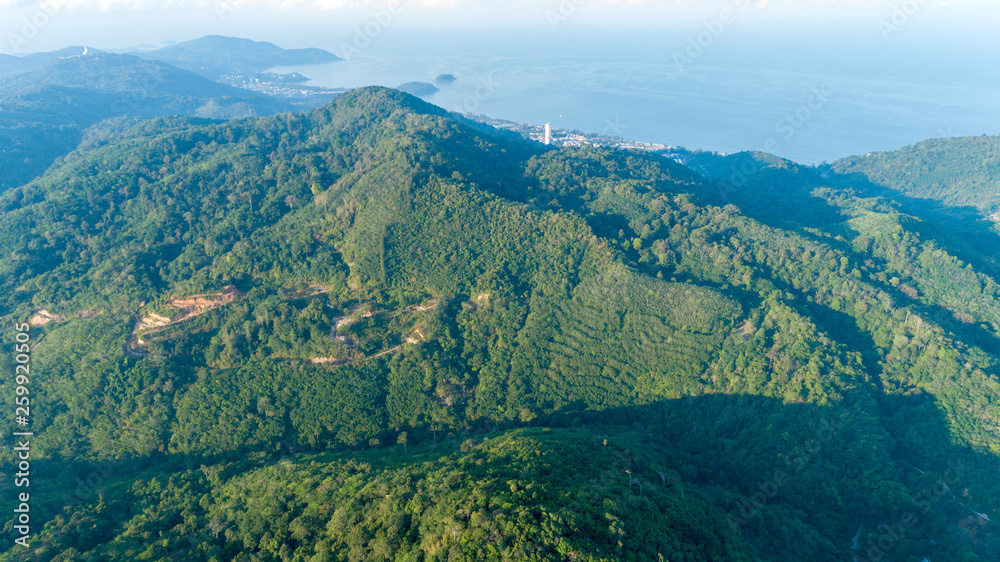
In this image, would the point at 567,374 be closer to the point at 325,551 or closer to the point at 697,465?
the point at 697,465

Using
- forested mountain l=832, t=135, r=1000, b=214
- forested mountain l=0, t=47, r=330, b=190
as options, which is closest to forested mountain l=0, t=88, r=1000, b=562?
forested mountain l=832, t=135, r=1000, b=214

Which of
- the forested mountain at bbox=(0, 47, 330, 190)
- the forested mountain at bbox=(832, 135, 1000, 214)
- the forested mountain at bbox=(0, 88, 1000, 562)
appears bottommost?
the forested mountain at bbox=(0, 88, 1000, 562)

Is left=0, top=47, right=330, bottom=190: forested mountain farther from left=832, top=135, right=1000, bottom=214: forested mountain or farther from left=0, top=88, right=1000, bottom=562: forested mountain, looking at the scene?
left=832, top=135, right=1000, bottom=214: forested mountain

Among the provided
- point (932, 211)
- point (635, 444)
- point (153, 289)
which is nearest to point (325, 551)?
point (635, 444)

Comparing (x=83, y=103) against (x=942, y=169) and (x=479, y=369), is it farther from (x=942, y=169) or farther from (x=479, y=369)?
(x=942, y=169)

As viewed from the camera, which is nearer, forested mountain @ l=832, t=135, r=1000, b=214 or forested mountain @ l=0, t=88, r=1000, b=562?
forested mountain @ l=0, t=88, r=1000, b=562

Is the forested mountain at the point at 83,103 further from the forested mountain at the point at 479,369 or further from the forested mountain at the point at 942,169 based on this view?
Result: the forested mountain at the point at 942,169

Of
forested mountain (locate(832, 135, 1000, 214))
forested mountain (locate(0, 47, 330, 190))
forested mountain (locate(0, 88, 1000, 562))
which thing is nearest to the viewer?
forested mountain (locate(0, 88, 1000, 562))
